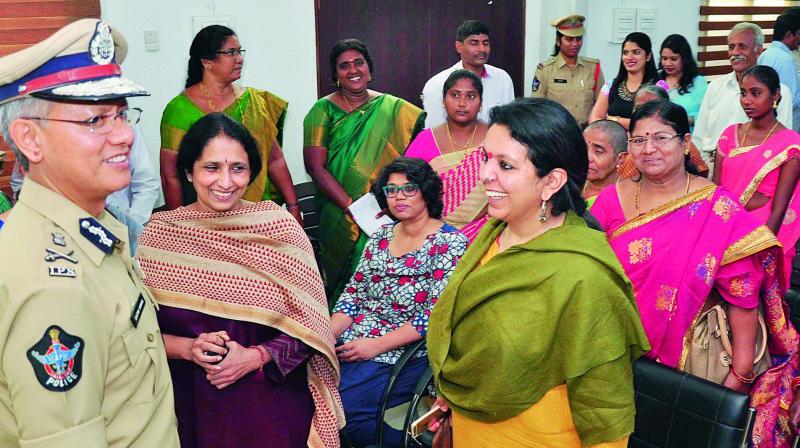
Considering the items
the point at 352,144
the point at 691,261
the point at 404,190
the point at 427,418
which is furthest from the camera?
the point at 352,144

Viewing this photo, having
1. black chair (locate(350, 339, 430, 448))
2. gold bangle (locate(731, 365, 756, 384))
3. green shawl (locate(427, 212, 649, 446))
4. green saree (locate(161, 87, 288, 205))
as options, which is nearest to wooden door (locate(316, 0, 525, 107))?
green saree (locate(161, 87, 288, 205))

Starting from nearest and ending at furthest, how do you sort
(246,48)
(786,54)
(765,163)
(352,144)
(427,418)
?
(427,418) → (765,163) → (352,144) → (246,48) → (786,54)

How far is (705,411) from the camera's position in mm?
1993

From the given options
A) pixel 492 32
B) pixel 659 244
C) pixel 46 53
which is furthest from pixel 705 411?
pixel 492 32

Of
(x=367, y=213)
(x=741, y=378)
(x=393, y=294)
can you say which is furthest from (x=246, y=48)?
(x=741, y=378)

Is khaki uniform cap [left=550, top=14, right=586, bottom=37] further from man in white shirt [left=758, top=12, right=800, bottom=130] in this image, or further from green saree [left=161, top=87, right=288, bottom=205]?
green saree [left=161, top=87, right=288, bottom=205]

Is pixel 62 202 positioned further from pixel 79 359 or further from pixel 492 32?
pixel 492 32

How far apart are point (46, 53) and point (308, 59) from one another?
4.12 meters

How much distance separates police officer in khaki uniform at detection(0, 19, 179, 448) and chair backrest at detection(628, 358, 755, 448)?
1260mm

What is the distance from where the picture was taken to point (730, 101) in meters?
4.98

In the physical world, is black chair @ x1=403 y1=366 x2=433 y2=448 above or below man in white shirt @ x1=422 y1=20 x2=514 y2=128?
below

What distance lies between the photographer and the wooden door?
221 inches

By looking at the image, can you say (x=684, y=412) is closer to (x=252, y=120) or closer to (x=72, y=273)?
(x=72, y=273)

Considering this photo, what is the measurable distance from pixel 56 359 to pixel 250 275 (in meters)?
1.09
